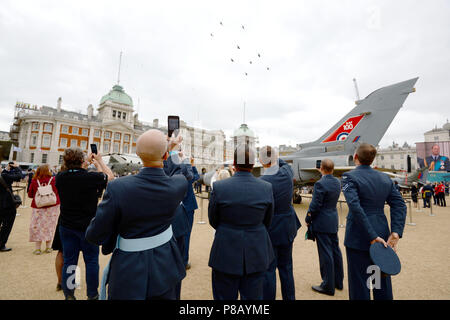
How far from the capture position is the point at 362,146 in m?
2.55

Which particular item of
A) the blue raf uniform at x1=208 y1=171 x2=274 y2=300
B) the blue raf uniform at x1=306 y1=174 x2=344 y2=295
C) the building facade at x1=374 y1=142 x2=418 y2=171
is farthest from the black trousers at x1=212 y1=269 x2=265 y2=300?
the building facade at x1=374 y1=142 x2=418 y2=171

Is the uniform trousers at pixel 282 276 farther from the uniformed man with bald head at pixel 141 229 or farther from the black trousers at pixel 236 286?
the uniformed man with bald head at pixel 141 229

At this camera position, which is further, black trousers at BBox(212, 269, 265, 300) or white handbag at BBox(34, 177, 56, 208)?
white handbag at BBox(34, 177, 56, 208)

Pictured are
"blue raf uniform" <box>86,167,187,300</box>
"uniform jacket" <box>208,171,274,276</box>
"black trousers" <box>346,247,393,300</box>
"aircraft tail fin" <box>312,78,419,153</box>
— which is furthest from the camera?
"aircraft tail fin" <box>312,78,419,153</box>

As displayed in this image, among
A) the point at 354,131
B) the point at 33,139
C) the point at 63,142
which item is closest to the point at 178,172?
the point at 354,131

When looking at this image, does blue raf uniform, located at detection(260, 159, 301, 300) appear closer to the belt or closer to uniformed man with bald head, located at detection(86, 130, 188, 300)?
uniformed man with bald head, located at detection(86, 130, 188, 300)

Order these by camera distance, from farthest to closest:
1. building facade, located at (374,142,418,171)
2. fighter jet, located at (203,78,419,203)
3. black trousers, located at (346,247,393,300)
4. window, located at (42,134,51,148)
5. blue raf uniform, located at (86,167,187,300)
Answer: building facade, located at (374,142,418,171)
window, located at (42,134,51,148)
fighter jet, located at (203,78,419,203)
black trousers, located at (346,247,393,300)
blue raf uniform, located at (86,167,187,300)

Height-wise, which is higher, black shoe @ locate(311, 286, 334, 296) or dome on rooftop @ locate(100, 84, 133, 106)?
dome on rooftop @ locate(100, 84, 133, 106)

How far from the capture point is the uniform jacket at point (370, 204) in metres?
2.29

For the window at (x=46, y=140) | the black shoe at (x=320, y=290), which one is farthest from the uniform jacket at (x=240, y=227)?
the window at (x=46, y=140)

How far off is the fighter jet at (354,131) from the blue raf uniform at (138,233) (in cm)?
896

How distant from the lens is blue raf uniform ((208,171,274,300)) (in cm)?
187
